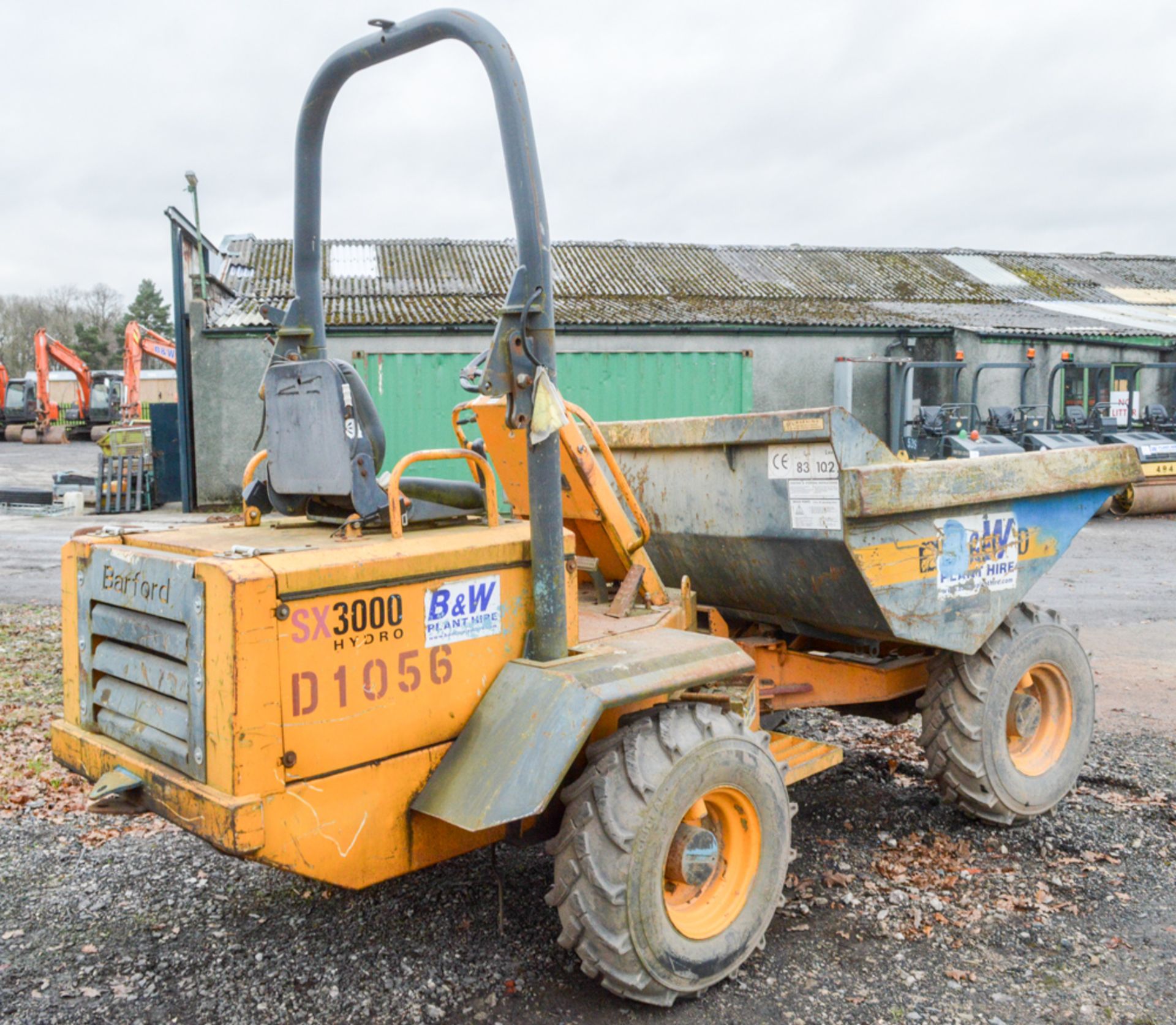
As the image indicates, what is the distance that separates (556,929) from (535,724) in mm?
1043

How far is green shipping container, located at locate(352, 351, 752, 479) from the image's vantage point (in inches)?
634

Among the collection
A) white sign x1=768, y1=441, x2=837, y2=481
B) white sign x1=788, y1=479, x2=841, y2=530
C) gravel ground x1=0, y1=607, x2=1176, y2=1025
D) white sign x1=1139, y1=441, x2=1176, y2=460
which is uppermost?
white sign x1=768, y1=441, x2=837, y2=481

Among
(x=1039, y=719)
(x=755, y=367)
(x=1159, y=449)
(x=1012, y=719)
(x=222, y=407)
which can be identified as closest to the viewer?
(x=1012, y=719)

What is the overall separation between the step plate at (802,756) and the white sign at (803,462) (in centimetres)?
97

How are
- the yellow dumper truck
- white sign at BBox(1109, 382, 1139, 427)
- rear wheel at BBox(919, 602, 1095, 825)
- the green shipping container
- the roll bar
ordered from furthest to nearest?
1. white sign at BBox(1109, 382, 1139, 427)
2. the green shipping container
3. the roll bar
4. rear wheel at BBox(919, 602, 1095, 825)
5. the yellow dumper truck

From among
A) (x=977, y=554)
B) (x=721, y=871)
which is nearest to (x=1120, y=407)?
(x=977, y=554)

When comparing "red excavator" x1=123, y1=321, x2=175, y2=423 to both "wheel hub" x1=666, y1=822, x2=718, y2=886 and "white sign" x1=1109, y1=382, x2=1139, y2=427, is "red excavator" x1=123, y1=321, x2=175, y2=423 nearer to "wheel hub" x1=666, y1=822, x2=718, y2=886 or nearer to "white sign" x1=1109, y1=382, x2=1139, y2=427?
"white sign" x1=1109, y1=382, x2=1139, y2=427

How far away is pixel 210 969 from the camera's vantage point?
3.34 m

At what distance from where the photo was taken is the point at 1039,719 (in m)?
4.63

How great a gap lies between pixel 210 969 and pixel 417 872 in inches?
35.7

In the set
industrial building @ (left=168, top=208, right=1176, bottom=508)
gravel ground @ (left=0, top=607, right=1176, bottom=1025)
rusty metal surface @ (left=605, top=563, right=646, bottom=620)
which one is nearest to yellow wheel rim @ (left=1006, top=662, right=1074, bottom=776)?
gravel ground @ (left=0, top=607, right=1176, bottom=1025)

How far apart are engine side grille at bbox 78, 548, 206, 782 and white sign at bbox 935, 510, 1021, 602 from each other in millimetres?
2690

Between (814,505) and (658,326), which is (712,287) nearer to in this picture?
(658,326)

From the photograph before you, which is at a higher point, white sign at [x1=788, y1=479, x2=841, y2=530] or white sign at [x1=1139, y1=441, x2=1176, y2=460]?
white sign at [x1=788, y1=479, x2=841, y2=530]
